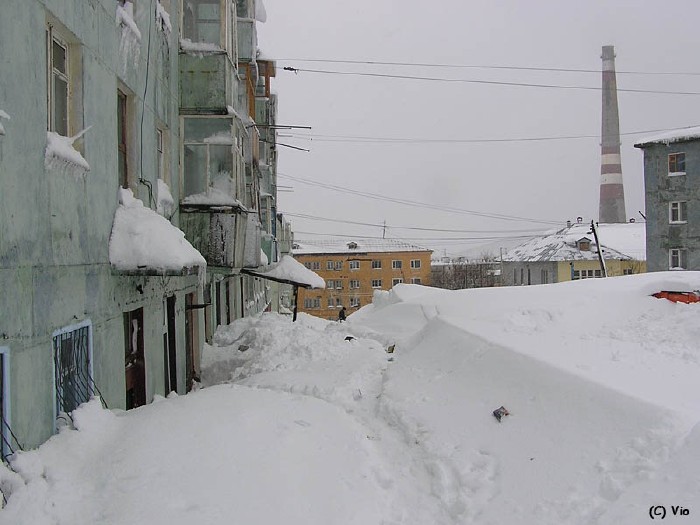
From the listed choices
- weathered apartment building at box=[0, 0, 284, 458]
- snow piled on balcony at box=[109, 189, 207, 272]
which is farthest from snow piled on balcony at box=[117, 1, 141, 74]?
snow piled on balcony at box=[109, 189, 207, 272]

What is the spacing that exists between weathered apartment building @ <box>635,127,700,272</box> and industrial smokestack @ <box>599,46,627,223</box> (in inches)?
1268

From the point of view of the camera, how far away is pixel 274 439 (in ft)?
19.0

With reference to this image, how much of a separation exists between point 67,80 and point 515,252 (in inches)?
2226

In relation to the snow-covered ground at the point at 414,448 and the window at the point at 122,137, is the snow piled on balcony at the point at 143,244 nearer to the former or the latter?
the window at the point at 122,137

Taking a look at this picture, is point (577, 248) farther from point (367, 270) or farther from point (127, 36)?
point (127, 36)

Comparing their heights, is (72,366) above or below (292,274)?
below

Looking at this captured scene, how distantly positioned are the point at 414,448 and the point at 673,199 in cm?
3393

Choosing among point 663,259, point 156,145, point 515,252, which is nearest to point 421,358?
point 156,145

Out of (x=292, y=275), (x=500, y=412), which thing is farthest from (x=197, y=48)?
(x=500, y=412)

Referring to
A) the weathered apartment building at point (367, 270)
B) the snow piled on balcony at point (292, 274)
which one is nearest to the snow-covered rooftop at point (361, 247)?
the weathered apartment building at point (367, 270)

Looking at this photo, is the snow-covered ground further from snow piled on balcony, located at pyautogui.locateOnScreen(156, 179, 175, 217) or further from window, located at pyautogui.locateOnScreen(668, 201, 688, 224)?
window, located at pyautogui.locateOnScreen(668, 201, 688, 224)

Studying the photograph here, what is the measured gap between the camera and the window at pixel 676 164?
113 feet

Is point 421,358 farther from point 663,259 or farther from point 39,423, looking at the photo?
point 663,259

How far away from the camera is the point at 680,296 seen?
545 inches
